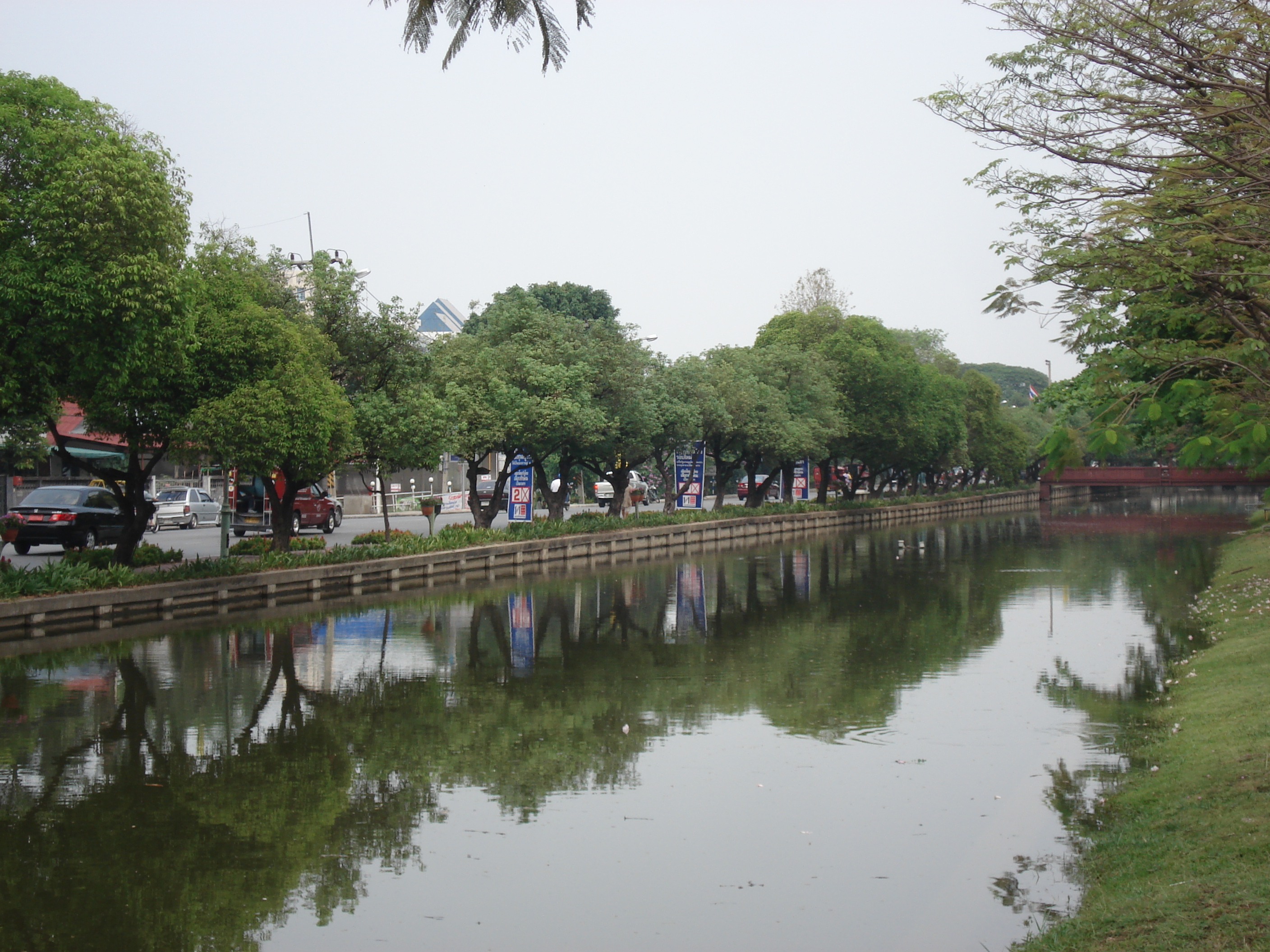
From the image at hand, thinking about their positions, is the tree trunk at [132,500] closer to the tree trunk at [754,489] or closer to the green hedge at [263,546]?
the green hedge at [263,546]

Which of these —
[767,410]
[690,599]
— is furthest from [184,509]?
[767,410]

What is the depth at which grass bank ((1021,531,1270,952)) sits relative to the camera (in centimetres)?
644

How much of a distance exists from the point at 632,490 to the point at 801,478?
8.60 m

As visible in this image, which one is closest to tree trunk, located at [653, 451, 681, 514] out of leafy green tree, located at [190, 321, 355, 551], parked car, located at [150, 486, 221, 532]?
parked car, located at [150, 486, 221, 532]

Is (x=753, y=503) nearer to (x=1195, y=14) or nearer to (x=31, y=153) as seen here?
(x=31, y=153)

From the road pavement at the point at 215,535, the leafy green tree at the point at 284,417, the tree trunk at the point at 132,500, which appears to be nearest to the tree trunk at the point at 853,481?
the road pavement at the point at 215,535

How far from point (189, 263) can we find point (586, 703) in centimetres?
1067

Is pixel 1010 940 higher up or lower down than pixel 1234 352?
lower down

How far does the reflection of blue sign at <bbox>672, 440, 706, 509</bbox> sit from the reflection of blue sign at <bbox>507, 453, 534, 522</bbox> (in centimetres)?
1132

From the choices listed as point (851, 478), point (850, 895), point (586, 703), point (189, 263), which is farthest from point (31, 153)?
point (851, 478)

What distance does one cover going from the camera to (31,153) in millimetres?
17297

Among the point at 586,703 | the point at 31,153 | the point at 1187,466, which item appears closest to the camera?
the point at 1187,466

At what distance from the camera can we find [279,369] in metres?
22.5

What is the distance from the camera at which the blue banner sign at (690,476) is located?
1847 inches
